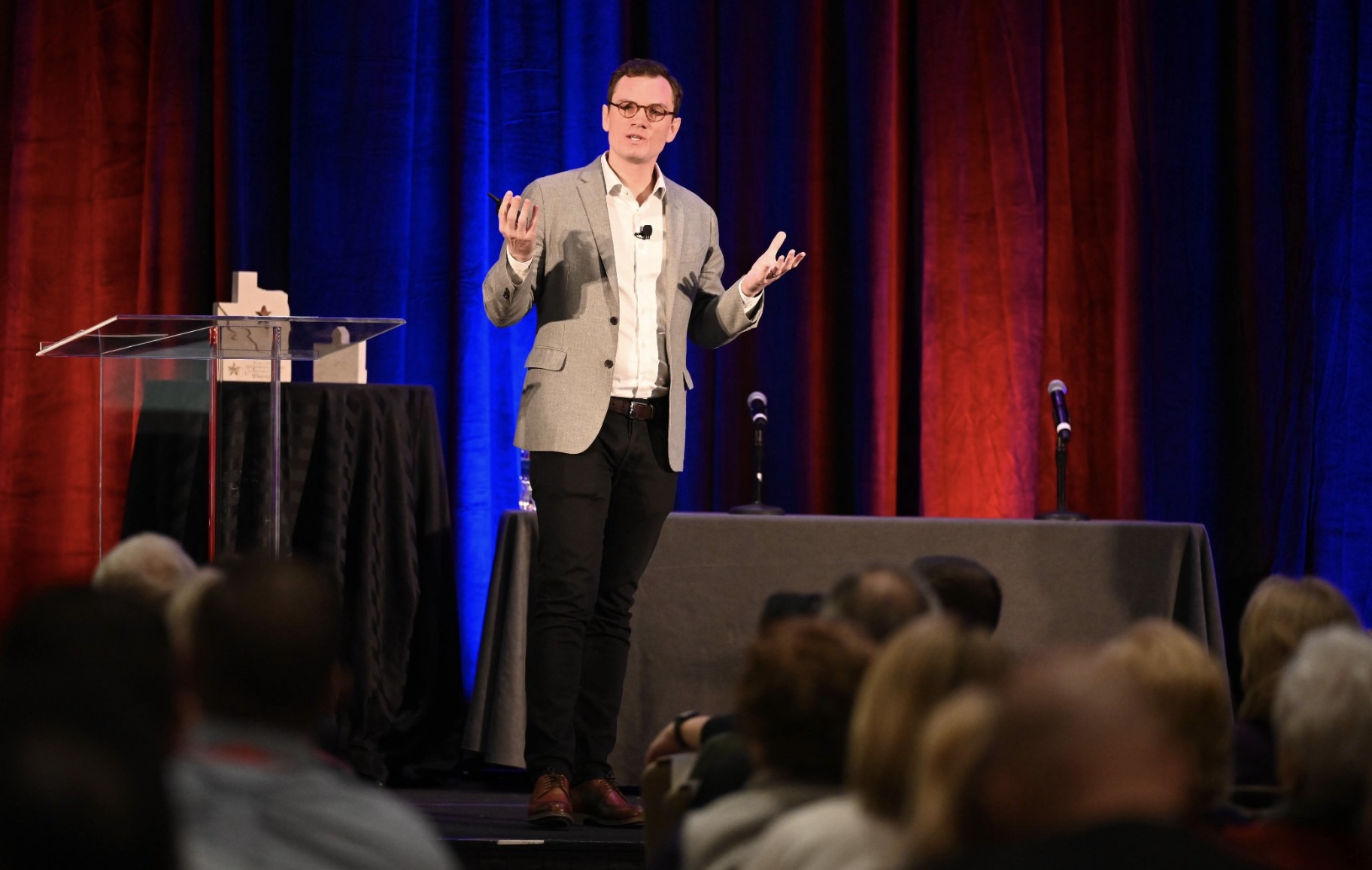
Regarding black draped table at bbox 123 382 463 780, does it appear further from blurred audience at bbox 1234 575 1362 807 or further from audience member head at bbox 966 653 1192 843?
audience member head at bbox 966 653 1192 843

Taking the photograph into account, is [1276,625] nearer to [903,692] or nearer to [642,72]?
[903,692]

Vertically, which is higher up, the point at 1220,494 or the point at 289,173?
the point at 289,173

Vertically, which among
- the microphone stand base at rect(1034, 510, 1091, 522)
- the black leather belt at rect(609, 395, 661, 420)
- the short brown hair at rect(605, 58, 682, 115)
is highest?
the short brown hair at rect(605, 58, 682, 115)

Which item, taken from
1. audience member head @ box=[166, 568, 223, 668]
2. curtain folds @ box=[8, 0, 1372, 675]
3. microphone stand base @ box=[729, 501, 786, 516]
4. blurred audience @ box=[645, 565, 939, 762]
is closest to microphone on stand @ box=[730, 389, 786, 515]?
microphone stand base @ box=[729, 501, 786, 516]

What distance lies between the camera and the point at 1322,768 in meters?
1.63

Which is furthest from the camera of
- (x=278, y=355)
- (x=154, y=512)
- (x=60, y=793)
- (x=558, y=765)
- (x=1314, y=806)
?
(x=154, y=512)

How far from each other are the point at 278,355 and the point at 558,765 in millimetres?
1111

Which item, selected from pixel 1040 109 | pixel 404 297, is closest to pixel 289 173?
pixel 404 297

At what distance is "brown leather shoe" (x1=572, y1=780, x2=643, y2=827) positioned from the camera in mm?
3412

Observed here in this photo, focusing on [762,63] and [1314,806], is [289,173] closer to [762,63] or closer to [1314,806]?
[762,63]

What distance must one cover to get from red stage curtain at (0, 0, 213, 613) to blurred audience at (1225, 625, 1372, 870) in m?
3.85

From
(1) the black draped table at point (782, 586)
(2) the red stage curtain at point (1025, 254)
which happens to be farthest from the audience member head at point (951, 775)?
(2) the red stage curtain at point (1025, 254)

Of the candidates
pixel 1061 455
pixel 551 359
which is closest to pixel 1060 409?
pixel 1061 455

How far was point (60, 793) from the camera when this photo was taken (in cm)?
91
